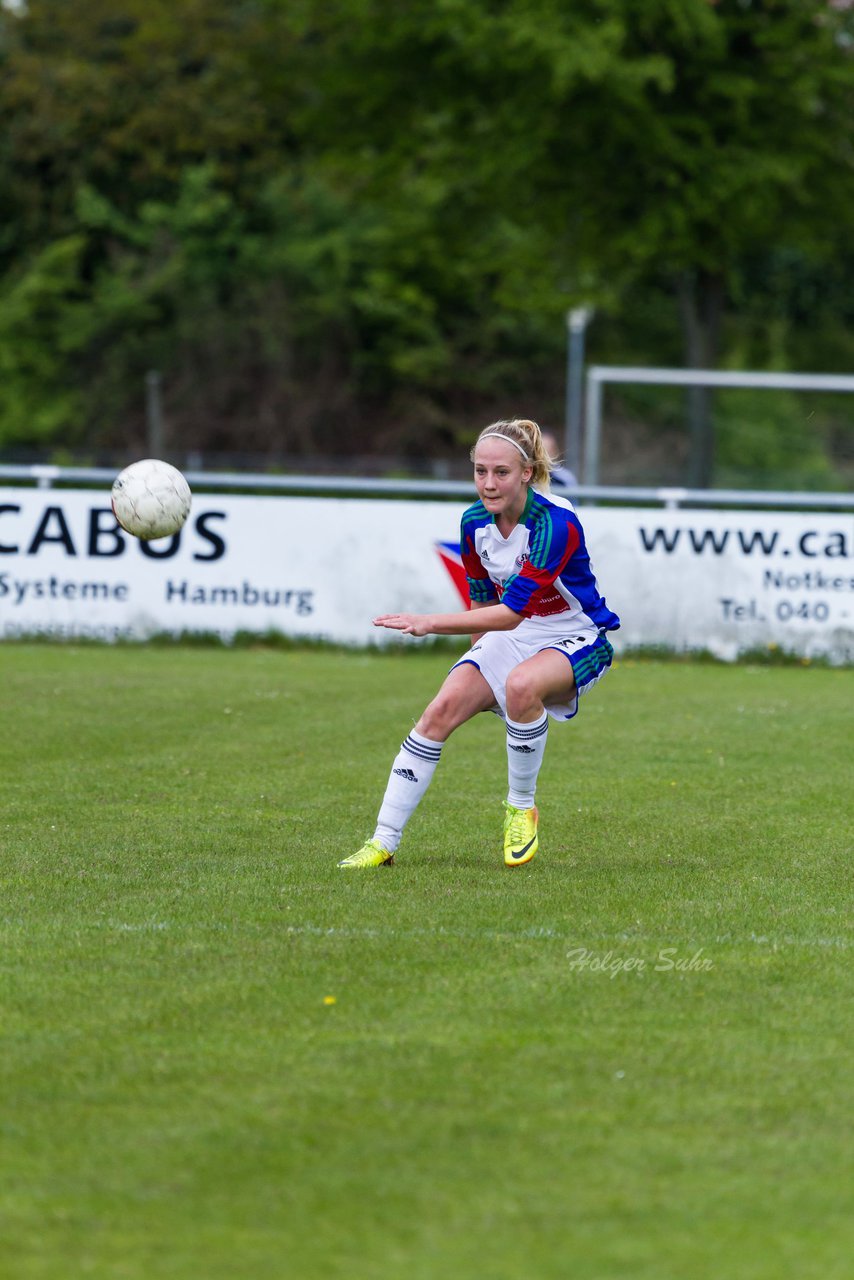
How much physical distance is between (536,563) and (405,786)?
1027mm

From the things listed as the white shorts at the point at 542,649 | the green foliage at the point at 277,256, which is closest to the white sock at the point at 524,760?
the white shorts at the point at 542,649

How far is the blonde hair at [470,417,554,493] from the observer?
22.3 ft

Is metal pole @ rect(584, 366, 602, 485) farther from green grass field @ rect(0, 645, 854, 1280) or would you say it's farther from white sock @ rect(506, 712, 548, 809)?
white sock @ rect(506, 712, 548, 809)

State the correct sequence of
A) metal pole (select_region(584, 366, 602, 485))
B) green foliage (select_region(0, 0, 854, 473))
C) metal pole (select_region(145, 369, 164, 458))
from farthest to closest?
metal pole (select_region(145, 369, 164, 458)) → green foliage (select_region(0, 0, 854, 473)) → metal pole (select_region(584, 366, 602, 485))

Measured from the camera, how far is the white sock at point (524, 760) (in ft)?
23.2

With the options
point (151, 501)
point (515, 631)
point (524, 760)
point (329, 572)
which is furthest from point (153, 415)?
point (524, 760)

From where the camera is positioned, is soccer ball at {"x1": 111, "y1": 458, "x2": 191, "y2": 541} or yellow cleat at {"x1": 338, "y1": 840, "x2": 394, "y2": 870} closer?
yellow cleat at {"x1": 338, "y1": 840, "x2": 394, "y2": 870}

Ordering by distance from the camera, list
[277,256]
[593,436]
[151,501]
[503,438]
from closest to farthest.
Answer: [503,438] < [151,501] < [593,436] < [277,256]

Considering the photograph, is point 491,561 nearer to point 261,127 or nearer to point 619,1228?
point 619,1228

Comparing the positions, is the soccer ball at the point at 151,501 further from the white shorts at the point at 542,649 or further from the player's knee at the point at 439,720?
the player's knee at the point at 439,720

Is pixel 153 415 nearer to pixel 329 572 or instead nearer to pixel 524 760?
pixel 329 572

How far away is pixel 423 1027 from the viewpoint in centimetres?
470

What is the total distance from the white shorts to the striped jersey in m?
0.06

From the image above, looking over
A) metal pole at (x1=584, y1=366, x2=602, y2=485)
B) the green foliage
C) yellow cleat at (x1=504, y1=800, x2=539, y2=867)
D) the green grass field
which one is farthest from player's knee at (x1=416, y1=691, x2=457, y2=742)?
the green foliage
